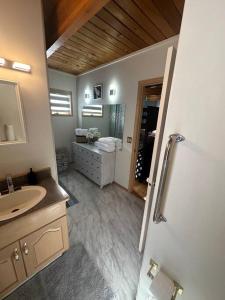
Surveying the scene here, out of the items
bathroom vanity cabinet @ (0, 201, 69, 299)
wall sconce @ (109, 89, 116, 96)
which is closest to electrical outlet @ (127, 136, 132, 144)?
wall sconce @ (109, 89, 116, 96)

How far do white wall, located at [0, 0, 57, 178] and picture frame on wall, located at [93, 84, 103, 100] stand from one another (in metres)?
1.67

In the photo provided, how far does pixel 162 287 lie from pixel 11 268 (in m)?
1.14

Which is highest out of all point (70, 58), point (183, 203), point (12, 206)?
point (70, 58)

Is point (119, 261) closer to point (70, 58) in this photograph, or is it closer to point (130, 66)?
point (130, 66)

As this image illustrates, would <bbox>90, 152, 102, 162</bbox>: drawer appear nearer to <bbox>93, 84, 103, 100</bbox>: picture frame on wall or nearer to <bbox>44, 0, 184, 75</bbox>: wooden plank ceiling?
<bbox>93, 84, 103, 100</bbox>: picture frame on wall

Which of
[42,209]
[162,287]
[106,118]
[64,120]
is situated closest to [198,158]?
[162,287]

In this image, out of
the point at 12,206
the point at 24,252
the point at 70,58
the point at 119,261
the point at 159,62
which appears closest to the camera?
the point at 24,252

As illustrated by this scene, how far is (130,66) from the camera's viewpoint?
2240 millimetres

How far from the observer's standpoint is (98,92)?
293 cm

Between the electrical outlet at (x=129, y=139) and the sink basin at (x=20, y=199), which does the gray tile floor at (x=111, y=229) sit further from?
the electrical outlet at (x=129, y=139)

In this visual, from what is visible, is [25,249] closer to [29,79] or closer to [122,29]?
[29,79]

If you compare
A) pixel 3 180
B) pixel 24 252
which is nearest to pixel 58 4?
Result: pixel 3 180

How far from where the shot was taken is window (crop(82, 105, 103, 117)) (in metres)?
3.10

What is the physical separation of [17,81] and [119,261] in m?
2.03
